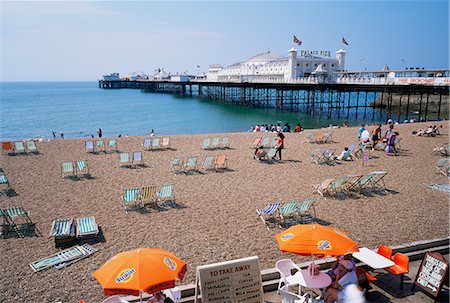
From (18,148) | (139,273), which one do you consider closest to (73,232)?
(139,273)

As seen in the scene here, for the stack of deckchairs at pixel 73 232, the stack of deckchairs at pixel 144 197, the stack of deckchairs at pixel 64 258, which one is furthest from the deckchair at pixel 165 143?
A: the stack of deckchairs at pixel 64 258

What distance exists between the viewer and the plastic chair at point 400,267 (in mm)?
5094

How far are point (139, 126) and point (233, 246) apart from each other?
33828 millimetres

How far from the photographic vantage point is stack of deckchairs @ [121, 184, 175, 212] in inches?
338

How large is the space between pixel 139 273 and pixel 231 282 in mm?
1043

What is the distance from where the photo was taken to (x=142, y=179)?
11.5 meters

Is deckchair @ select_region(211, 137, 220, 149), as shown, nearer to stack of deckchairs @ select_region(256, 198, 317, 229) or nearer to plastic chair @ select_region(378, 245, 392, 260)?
stack of deckchairs @ select_region(256, 198, 317, 229)

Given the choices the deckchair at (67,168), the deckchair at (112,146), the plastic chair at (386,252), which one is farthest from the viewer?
the deckchair at (112,146)

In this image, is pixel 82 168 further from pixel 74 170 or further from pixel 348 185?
pixel 348 185

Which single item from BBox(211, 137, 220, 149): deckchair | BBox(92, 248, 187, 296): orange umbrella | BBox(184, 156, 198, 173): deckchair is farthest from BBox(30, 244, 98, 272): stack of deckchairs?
BBox(211, 137, 220, 149): deckchair

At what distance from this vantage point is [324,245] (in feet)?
14.8

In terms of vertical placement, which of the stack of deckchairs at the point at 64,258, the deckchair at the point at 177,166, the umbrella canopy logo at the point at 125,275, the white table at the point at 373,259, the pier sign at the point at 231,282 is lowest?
the stack of deckchairs at the point at 64,258

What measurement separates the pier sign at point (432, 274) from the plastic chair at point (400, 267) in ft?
0.59

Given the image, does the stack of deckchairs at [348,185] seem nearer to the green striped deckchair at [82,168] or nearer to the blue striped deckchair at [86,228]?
the blue striped deckchair at [86,228]
